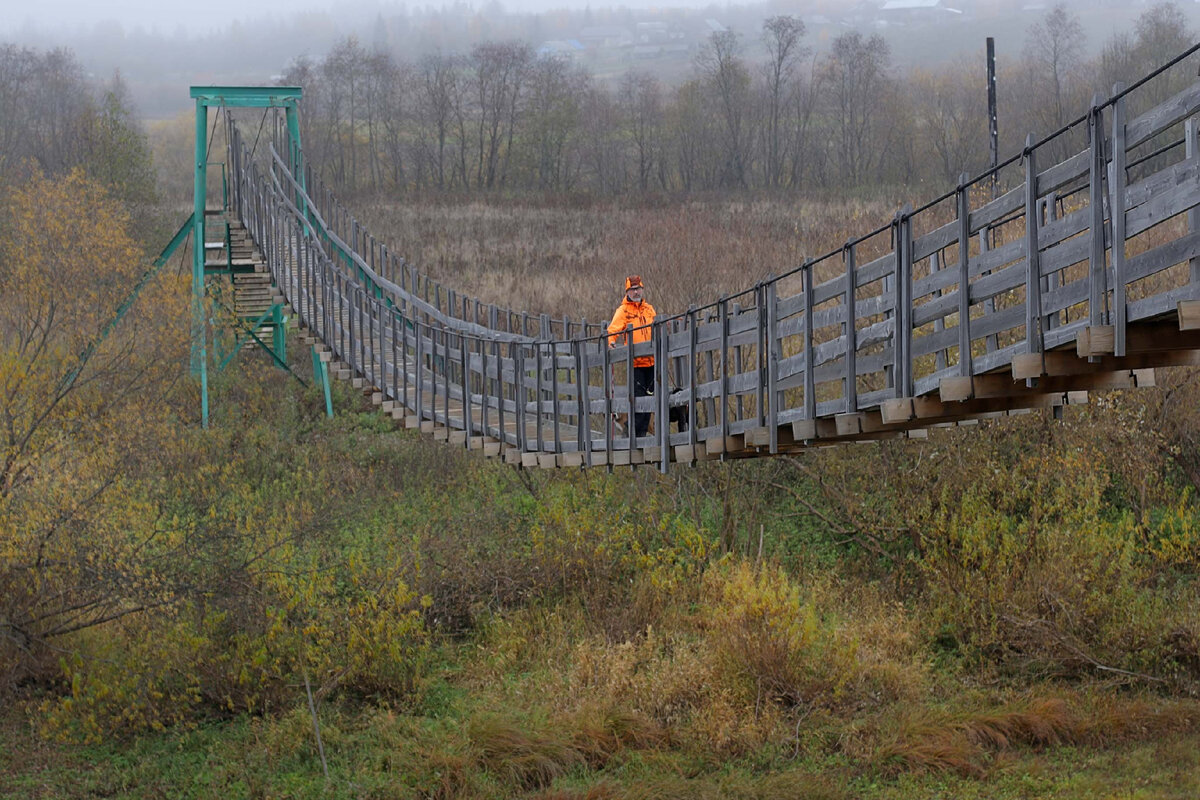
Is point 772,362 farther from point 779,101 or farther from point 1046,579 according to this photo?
point 779,101

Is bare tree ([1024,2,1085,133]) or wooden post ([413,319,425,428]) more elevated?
bare tree ([1024,2,1085,133])

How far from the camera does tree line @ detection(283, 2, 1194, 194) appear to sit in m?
39.2

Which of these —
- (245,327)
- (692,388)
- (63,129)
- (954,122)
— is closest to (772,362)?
(692,388)

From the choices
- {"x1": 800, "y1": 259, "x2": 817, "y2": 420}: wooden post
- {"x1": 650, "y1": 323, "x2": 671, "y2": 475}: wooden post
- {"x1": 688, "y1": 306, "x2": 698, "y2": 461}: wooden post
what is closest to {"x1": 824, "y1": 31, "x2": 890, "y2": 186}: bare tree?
{"x1": 650, "y1": 323, "x2": 671, "y2": 475}: wooden post

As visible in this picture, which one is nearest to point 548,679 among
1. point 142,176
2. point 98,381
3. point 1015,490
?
point 1015,490

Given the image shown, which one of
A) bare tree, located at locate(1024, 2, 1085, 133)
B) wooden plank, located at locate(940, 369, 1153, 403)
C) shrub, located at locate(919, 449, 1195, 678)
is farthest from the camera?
bare tree, located at locate(1024, 2, 1085, 133)

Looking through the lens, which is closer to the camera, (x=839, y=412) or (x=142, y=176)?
(x=839, y=412)

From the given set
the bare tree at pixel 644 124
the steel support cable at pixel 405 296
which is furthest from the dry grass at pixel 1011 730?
the bare tree at pixel 644 124

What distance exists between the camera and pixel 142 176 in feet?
105

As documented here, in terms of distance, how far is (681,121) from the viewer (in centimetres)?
4466

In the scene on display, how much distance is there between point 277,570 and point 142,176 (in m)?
21.6

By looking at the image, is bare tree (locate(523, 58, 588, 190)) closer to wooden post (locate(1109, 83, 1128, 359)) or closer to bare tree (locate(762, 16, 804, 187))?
bare tree (locate(762, 16, 804, 187))

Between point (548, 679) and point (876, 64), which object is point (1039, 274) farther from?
point (876, 64)

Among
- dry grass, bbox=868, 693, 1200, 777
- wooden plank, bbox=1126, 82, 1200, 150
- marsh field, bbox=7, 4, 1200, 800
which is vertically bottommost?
dry grass, bbox=868, 693, 1200, 777
